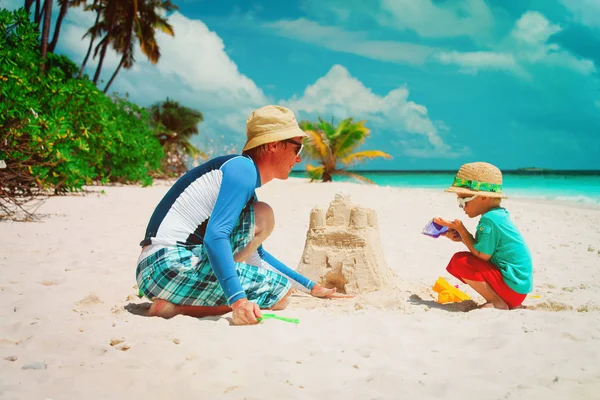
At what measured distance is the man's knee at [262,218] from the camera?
2.88 meters

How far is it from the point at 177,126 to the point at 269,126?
2330cm

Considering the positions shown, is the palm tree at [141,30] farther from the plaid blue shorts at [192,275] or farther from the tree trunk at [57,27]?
the plaid blue shorts at [192,275]

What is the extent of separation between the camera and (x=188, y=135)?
25.3 metres

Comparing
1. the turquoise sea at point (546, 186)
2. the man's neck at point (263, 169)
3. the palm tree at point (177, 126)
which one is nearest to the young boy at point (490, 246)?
the man's neck at point (263, 169)

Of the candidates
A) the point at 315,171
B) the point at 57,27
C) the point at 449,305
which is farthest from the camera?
the point at 315,171

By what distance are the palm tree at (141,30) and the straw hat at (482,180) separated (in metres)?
18.6

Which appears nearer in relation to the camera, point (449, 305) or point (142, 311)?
point (142, 311)

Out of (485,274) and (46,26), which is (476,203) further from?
(46,26)

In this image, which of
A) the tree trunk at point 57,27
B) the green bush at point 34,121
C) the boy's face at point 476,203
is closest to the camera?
the boy's face at point 476,203

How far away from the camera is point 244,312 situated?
2441 mm

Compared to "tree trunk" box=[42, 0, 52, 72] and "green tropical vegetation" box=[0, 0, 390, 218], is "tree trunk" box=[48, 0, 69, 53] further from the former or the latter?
"tree trunk" box=[42, 0, 52, 72]

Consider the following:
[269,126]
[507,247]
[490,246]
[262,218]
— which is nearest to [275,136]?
[269,126]

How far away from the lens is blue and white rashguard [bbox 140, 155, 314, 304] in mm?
2428

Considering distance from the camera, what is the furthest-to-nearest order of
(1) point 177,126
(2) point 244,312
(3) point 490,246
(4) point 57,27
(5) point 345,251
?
(1) point 177,126 < (4) point 57,27 < (5) point 345,251 < (3) point 490,246 < (2) point 244,312
